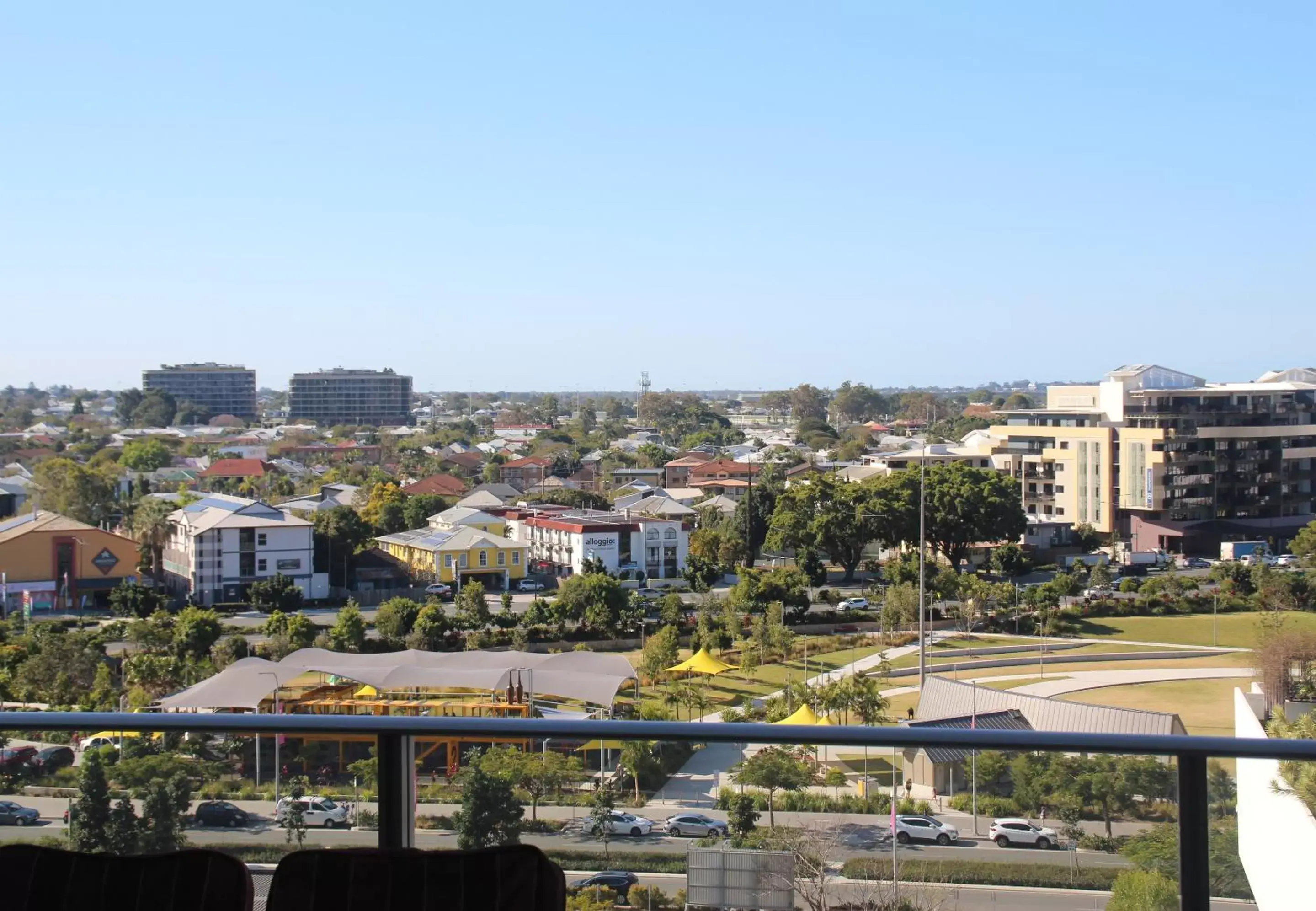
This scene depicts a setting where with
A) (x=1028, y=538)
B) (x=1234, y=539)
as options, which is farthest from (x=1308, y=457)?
(x=1028, y=538)

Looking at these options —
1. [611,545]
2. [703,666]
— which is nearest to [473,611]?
[703,666]

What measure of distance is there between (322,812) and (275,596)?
1369cm

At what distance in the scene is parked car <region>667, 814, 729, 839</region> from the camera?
0.92 m

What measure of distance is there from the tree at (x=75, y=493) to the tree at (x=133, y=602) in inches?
271

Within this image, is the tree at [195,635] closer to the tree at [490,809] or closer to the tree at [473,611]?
the tree at [473,611]

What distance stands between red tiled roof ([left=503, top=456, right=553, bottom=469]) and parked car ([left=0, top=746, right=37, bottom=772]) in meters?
26.9

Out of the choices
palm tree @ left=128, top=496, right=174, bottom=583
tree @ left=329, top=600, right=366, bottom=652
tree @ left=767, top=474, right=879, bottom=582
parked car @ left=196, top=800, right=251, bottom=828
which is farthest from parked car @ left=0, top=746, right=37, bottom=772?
palm tree @ left=128, top=496, right=174, bottom=583

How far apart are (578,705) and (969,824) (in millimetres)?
7253

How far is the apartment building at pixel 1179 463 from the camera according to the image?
17.8 meters

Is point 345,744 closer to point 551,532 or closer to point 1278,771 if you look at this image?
point 1278,771

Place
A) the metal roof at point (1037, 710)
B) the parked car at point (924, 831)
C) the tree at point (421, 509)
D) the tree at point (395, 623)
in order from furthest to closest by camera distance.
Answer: the tree at point (421, 509) < the tree at point (395, 623) < the metal roof at point (1037, 710) < the parked car at point (924, 831)

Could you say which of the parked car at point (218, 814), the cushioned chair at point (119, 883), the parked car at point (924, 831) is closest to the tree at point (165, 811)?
the parked car at point (218, 814)

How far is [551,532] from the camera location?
1664 centimetres

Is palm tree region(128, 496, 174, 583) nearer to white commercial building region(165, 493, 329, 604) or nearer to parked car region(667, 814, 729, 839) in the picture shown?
white commercial building region(165, 493, 329, 604)
